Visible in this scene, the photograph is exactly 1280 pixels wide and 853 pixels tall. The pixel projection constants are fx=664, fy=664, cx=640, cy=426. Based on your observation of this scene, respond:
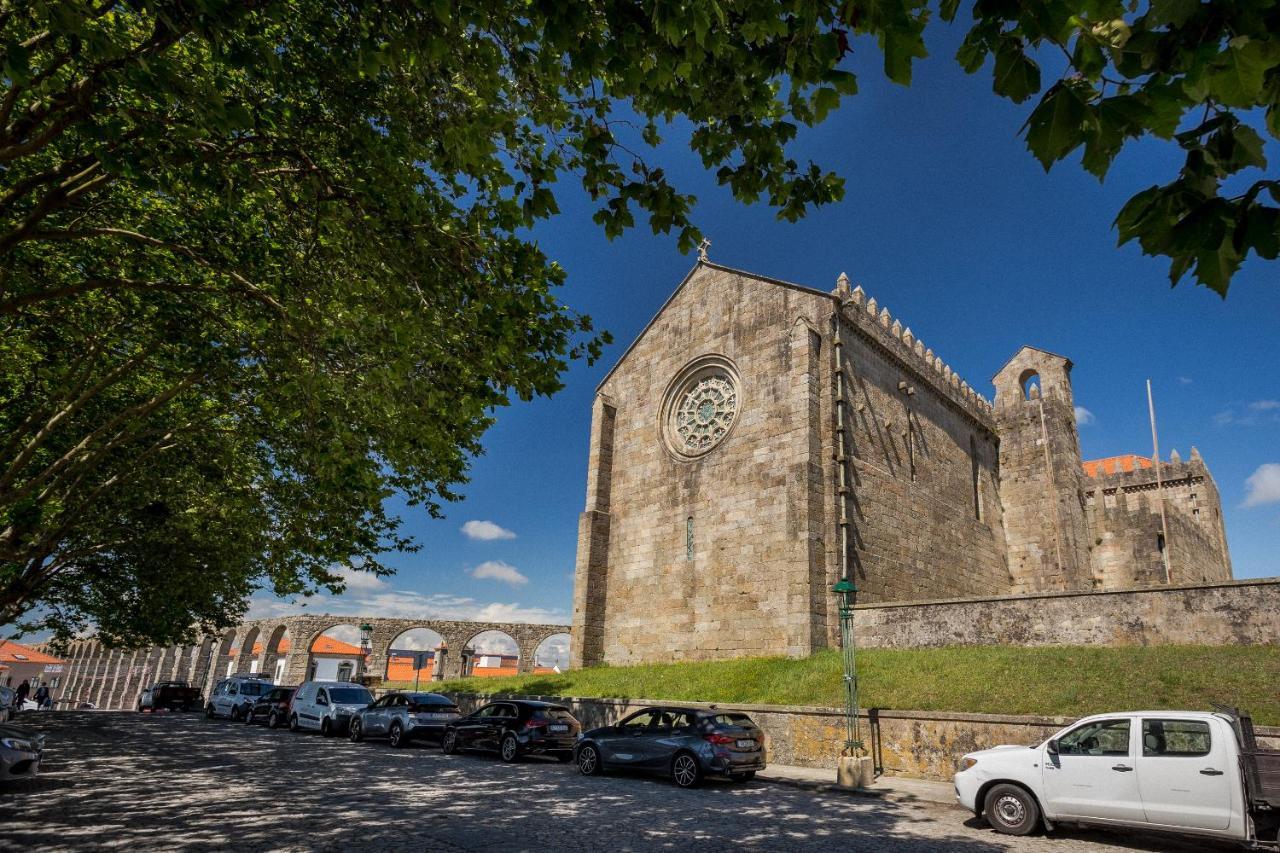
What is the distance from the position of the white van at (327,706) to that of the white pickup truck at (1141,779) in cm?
1860

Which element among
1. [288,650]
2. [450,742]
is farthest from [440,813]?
[288,650]

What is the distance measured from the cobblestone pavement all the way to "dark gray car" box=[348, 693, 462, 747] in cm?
390

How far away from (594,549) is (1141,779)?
18622 millimetres

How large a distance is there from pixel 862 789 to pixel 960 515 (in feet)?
59.8

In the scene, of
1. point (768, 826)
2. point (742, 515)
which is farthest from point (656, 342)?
point (768, 826)

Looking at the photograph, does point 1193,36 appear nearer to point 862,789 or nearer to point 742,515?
point 862,789

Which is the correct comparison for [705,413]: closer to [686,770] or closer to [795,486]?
[795,486]

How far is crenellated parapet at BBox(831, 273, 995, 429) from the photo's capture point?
23.3 metres

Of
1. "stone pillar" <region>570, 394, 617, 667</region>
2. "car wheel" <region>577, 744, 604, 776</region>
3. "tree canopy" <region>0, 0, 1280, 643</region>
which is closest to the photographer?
"tree canopy" <region>0, 0, 1280, 643</region>

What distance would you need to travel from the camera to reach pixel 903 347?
26109 mm

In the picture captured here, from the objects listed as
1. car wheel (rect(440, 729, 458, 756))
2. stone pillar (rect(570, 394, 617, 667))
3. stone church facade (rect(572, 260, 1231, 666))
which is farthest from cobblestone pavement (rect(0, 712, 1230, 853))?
stone pillar (rect(570, 394, 617, 667))

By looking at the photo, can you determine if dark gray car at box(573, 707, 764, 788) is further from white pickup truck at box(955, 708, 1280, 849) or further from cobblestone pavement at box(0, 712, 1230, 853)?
white pickup truck at box(955, 708, 1280, 849)

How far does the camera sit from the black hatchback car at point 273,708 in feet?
81.6

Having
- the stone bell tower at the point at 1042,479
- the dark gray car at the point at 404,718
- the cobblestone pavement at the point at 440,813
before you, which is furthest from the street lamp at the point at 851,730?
the stone bell tower at the point at 1042,479
